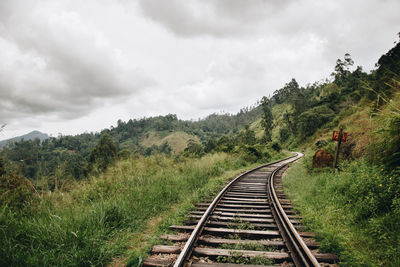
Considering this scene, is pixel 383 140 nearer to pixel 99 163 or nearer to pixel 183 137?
pixel 99 163

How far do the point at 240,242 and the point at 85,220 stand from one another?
302cm

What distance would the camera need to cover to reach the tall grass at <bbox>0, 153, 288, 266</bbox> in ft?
9.82

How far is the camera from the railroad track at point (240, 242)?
2.97 meters

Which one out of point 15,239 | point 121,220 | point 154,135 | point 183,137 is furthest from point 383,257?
point 154,135

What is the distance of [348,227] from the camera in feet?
13.6

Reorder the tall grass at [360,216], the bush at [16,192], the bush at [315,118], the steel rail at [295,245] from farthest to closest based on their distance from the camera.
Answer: the bush at [315,118] < the bush at [16,192] < the tall grass at [360,216] < the steel rail at [295,245]

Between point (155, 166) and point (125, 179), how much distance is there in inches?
69.7

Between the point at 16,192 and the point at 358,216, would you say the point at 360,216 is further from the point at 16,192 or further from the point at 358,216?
the point at 16,192

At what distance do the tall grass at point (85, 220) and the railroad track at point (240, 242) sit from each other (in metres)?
0.99

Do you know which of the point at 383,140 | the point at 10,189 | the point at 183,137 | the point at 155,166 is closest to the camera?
the point at 10,189

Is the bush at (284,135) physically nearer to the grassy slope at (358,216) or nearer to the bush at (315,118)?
the bush at (315,118)

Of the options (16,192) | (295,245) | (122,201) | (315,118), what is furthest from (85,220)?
(315,118)

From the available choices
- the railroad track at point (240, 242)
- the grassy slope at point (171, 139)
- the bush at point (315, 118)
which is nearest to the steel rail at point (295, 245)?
the railroad track at point (240, 242)

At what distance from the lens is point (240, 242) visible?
3.44 meters
